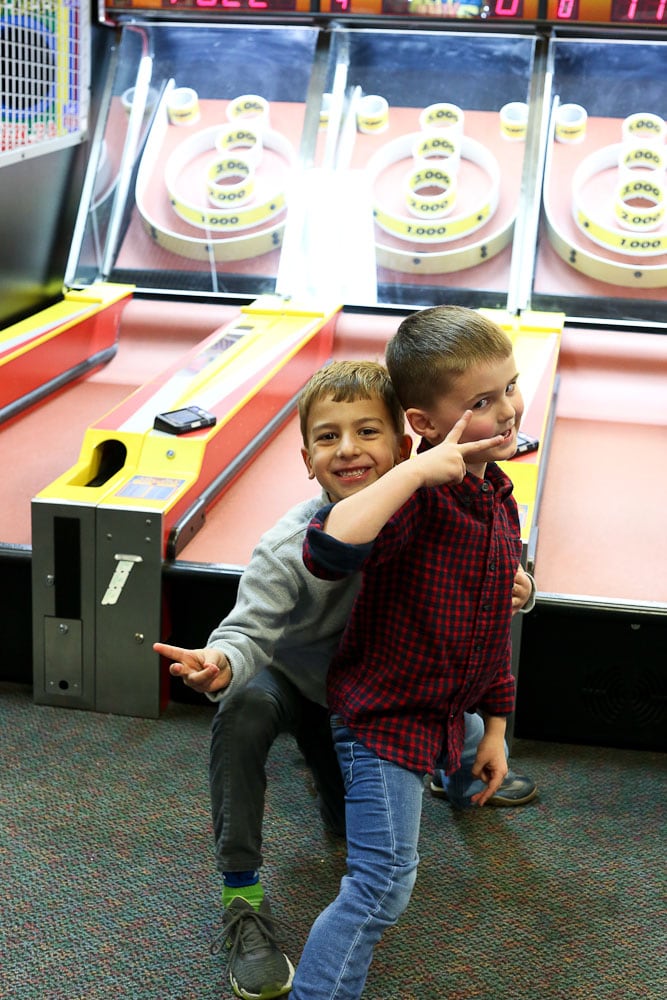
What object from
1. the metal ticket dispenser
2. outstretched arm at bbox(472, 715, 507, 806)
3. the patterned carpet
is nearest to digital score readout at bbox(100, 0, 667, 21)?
the metal ticket dispenser

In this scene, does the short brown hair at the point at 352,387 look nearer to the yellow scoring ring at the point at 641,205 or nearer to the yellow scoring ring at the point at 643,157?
the yellow scoring ring at the point at 641,205

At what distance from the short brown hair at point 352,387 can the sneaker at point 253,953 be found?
716 millimetres

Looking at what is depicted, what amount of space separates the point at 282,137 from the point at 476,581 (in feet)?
9.54

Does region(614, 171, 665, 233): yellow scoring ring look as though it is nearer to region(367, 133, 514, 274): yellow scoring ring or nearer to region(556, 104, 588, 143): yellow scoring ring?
region(556, 104, 588, 143): yellow scoring ring

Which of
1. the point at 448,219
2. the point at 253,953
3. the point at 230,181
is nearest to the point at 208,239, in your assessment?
the point at 230,181

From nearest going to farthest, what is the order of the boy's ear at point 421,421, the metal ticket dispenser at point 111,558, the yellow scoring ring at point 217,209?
the boy's ear at point 421,421, the metal ticket dispenser at point 111,558, the yellow scoring ring at point 217,209

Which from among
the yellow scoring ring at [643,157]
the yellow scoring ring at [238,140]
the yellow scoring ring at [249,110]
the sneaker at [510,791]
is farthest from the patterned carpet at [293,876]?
the yellow scoring ring at [249,110]

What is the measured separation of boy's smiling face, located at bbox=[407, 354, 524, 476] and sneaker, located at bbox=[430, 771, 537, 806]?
0.82 metres

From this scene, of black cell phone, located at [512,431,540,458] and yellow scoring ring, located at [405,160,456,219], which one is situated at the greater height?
yellow scoring ring, located at [405,160,456,219]

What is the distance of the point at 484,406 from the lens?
160 centimetres

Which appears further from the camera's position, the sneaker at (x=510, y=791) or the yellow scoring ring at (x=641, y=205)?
the yellow scoring ring at (x=641, y=205)

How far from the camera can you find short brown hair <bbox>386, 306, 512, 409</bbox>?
158 cm

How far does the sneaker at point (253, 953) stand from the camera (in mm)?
1693

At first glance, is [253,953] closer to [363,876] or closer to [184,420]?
[363,876]
